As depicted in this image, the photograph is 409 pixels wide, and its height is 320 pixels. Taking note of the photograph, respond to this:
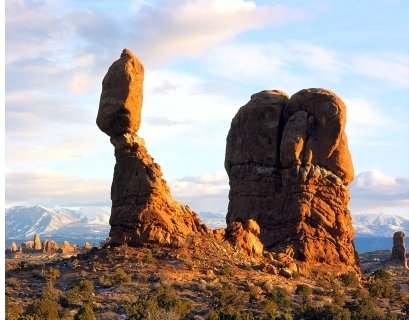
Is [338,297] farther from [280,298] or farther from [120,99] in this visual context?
[120,99]

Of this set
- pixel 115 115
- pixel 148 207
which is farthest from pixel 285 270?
pixel 115 115

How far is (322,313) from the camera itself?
3041cm

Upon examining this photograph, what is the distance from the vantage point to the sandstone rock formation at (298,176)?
44.6 metres

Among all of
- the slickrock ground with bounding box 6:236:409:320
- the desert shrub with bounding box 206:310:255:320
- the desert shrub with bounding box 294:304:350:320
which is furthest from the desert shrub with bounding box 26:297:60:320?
the desert shrub with bounding box 294:304:350:320

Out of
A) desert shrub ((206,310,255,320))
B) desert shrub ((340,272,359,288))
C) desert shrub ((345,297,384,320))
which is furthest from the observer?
desert shrub ((340,272,359,288))

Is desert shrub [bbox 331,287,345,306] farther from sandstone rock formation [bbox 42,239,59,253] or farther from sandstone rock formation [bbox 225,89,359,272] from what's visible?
sandstone rock formation [bbox 42,239,59,253]

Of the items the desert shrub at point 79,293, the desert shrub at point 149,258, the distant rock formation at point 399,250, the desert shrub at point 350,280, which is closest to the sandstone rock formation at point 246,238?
the desert shrub at point 350,280

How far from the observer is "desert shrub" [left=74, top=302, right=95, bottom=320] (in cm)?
2721

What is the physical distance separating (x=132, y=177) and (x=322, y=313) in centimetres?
1341

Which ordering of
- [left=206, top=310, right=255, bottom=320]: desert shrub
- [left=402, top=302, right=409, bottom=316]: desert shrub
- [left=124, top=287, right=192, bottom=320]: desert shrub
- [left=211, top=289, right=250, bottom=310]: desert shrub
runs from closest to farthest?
1. [left=124, top=287, right=192, bottom=320]: desert shrub
2. [left=206, top=310, right=255, bottom=320]: desert shrub
3. [left=211, top=289, right=250, bottom=310]: desert shrub
4. [left=402, top=302, right=409, bottom=316]: desert shrub

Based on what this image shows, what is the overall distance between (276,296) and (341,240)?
45.0 ft

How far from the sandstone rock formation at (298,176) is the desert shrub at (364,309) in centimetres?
826

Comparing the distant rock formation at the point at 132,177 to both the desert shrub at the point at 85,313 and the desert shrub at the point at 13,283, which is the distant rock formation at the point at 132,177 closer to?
the desert shrub at the point at 13,283

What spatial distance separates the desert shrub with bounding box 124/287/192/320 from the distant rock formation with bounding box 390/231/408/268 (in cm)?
4299
